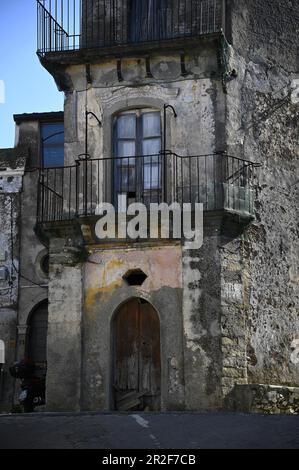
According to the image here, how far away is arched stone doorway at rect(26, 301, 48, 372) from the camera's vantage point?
70.0 ft

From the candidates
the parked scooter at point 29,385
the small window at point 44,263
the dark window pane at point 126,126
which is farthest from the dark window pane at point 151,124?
the parked scooter at point 29,385

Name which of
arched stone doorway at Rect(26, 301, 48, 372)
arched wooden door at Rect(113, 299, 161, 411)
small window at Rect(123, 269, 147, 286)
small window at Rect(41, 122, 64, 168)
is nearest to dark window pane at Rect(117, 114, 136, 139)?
small window at Rect(123, 269, 147, 286)

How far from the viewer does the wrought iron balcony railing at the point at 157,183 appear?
1711cm

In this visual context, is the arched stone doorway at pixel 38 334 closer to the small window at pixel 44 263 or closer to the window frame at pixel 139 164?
the small window at pixel 44 263

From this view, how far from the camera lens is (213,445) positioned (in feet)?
34.1

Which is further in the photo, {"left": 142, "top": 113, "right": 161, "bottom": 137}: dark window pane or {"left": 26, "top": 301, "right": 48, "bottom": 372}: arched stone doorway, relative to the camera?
{"left": 26, "top": 301, "right": 48, "bottom": 372}: arched stone doorway

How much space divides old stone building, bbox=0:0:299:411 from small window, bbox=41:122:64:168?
396 cm

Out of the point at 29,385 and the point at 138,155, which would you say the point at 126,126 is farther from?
the point at 29,385

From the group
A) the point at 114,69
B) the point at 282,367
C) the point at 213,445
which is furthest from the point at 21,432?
the point at 114,69

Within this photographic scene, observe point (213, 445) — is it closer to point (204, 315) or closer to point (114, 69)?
point (204, 315)

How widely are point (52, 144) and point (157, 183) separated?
5709mm

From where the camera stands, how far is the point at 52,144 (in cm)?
2241

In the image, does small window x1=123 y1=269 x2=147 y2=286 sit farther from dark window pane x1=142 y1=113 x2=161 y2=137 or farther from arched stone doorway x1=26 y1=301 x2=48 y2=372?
arched stone doorway x1=26 y1=301 x2=48 y2=372

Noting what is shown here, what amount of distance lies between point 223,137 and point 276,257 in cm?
266
